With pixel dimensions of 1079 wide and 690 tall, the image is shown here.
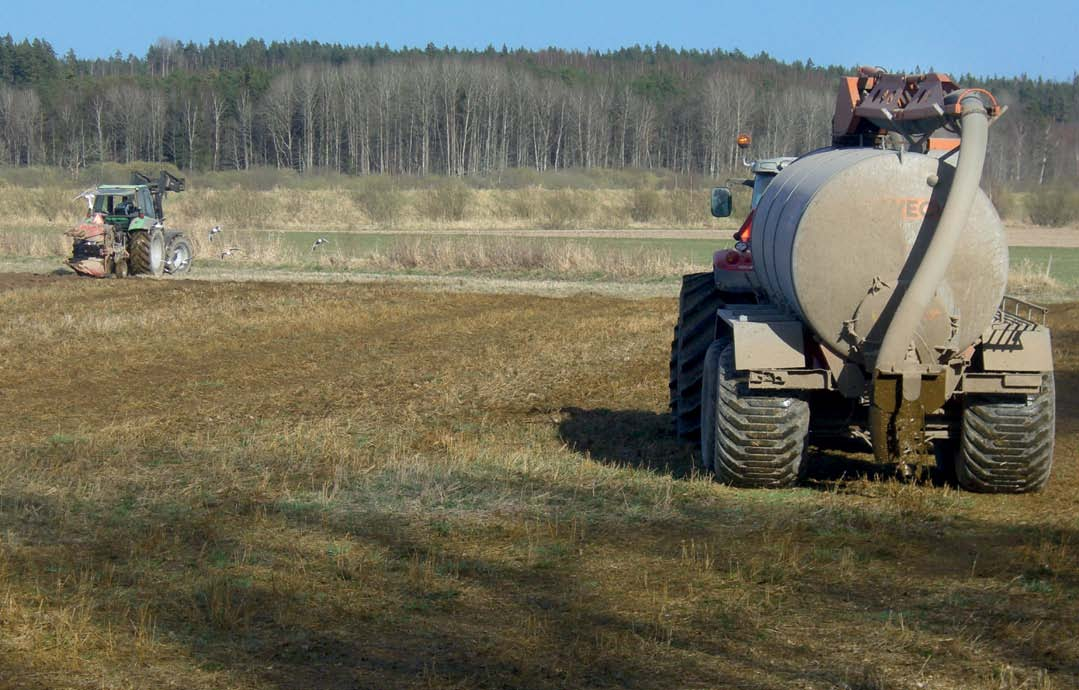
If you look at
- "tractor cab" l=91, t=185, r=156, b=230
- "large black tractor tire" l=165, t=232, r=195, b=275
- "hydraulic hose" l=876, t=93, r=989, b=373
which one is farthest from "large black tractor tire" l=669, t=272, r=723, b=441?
"large black tractor tire" l=165, t=232, r=195, b=275

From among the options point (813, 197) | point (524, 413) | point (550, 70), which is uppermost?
point (550, 70)

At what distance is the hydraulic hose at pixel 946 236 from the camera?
7.59 meters

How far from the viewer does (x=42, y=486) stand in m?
8.78

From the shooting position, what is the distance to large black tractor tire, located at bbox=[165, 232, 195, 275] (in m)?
31.4

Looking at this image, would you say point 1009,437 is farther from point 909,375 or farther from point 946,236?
point 946,236

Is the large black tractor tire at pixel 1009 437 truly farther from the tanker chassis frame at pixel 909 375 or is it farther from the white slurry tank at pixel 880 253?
the white slurry tank at pixel 880 253

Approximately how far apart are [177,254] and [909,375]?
26.8m

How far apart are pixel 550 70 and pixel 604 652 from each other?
123775 millimetres

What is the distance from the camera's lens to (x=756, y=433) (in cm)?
852

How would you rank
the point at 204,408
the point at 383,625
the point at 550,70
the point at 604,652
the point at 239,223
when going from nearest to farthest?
1. the point at 604,652
2. the point at 383,625
3. the point at 204,408
4. the point at 239,223
5. the point at 550,70

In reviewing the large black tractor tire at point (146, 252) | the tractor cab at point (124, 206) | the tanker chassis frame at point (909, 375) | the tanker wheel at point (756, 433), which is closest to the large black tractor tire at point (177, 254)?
the large black tractor tire at point (146, 252)

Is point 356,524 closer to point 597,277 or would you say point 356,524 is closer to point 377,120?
point 597,277

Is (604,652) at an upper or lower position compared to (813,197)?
lower

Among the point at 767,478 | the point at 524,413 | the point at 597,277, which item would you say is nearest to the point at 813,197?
the point at 767,478
